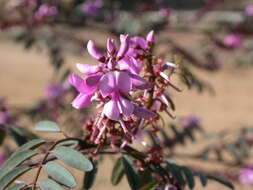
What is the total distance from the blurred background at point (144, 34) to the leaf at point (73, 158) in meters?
0.25

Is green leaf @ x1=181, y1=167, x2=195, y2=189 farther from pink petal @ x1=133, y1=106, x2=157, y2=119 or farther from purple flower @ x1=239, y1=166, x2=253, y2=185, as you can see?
purple flower @ x1=239, y1=166, x2=253, y2=185

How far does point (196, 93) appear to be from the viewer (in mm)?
6047

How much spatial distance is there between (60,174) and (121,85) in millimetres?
178

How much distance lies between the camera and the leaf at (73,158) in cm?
79

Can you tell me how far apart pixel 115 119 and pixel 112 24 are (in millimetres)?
1940

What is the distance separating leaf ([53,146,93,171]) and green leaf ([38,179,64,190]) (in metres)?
0.04

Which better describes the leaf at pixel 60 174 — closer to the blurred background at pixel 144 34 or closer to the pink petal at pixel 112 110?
the pink petal at pixel 112 110

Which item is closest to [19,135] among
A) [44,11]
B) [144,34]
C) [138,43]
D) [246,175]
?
[138,43]

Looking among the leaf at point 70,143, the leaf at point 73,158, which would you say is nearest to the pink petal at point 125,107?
the leaf at point 73,158

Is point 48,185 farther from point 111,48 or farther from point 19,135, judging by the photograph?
point 19,135

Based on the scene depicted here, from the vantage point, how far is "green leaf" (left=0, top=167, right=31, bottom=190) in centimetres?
79

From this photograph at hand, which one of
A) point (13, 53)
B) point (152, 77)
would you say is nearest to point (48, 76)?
point (13, 53)

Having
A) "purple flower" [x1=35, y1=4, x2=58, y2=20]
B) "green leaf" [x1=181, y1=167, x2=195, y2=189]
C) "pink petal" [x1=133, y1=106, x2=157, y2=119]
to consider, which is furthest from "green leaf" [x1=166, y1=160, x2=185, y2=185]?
"purple flower" [x1=35, y1=4, x2=58, y2=20]

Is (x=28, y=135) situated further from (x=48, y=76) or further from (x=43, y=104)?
(x=48, y=76)
